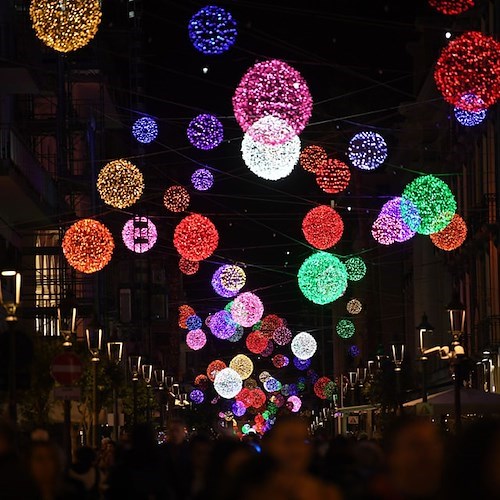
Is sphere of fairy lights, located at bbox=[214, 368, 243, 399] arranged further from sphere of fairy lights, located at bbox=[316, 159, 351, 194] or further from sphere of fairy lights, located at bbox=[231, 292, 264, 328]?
sphere of fairy lights, located at bbox=[316, 159, 351, 194]

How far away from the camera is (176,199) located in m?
42.0

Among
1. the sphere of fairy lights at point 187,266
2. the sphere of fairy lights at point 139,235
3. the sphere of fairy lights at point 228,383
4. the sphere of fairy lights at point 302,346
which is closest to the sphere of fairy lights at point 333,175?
the sphere of fairy lights at point 139,235

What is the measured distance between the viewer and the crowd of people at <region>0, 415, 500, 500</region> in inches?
251

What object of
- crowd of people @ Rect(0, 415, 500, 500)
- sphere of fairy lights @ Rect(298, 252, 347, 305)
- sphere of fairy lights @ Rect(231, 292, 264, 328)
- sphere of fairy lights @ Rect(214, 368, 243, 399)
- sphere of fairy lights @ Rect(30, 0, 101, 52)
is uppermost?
sphere of fairy lights @ Rect(30, 0, 101, 52)

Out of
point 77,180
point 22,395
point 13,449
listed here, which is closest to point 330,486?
point 13,449

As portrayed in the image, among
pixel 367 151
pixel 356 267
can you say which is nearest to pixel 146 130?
pixel 367 151

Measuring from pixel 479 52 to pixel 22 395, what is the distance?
13201 mm

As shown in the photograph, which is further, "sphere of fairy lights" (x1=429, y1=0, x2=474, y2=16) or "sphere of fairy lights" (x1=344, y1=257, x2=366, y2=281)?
"sphere of fairy lights" (x1=344, y1=257, x2=366, y2=281)

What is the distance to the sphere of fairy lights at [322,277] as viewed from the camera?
3506cm

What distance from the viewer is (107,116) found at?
2501 inches

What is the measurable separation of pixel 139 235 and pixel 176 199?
16680mm

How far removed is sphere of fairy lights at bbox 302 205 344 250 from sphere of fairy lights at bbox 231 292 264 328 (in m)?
14.5

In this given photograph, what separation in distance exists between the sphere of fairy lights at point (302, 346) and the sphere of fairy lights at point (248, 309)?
22952 mm

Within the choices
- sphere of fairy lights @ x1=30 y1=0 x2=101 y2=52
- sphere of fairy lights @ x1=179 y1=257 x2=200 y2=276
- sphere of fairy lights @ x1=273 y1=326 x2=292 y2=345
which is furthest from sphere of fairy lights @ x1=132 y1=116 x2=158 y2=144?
sphere of fairy lights @ x1=273 y1=326 x2=292 y2=345
